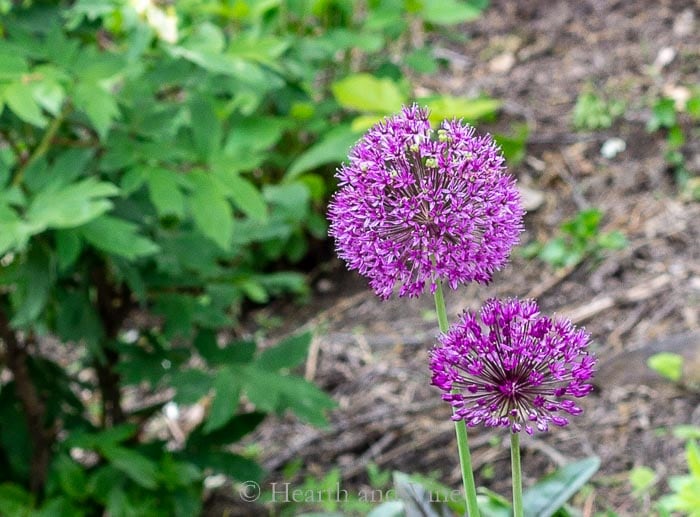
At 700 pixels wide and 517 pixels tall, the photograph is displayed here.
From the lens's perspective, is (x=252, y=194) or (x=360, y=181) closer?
(x=360, y=181)

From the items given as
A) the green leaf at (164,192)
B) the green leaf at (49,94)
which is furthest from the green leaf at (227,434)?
the green leaf at (49,94)

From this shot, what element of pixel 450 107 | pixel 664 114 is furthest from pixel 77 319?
pixel 664 114

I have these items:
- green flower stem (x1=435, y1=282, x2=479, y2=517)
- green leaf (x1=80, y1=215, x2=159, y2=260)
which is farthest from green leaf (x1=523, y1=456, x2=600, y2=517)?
green leaf (x1=80, y1=215, x2=159, y2=260)

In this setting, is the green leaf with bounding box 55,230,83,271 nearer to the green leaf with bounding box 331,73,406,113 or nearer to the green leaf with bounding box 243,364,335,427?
the green leaf with bounding box 243,364,335,427

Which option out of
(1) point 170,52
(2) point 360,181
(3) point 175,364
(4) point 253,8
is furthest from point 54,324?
(2) point 360,181

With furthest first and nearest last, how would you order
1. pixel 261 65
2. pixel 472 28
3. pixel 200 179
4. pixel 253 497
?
pixel 472 28 < pixel 253 497 < pixel 261 65 < pixel 200 179

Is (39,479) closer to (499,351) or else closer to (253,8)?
(253,8)
